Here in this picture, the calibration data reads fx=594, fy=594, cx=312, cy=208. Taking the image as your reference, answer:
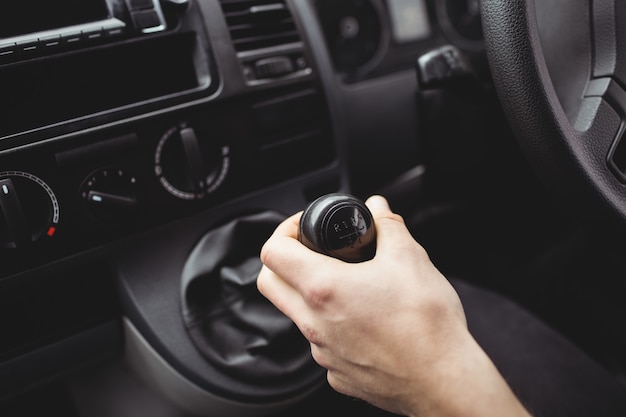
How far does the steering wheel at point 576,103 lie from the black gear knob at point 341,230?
0.83 feet

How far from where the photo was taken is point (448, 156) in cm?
126

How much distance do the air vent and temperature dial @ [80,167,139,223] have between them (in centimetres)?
27

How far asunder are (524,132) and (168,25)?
50cm

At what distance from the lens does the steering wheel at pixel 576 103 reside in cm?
70

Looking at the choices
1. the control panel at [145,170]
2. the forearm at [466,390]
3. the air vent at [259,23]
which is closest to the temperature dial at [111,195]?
the control panel at [145,170]

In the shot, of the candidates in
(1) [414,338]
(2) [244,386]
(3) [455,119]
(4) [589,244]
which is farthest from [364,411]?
(4) [589,244]

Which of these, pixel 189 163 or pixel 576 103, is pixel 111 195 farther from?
pixel 576 103

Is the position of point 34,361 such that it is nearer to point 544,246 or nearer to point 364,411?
point 364,411

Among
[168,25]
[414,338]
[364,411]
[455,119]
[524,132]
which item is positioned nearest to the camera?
[414,338]

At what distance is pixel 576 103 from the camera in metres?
0.81

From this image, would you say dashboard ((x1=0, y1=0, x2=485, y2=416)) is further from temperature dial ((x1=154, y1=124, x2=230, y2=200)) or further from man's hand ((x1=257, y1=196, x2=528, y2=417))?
man's hand ((x1=257, y1=196, x2=528, y2=417))

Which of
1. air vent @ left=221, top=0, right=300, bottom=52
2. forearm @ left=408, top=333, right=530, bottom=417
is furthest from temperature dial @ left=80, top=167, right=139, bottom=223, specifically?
forearm @ left=408, top=333, right=530, bottom=417

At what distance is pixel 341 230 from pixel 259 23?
0.48 m

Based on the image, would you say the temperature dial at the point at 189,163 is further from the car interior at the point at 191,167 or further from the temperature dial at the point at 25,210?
the temperature dial at the point at 25,210
